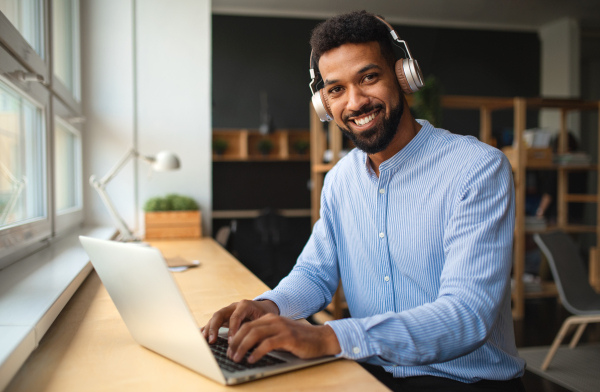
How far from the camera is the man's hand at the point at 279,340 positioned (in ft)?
2.60

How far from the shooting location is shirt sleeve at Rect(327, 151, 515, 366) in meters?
0.86

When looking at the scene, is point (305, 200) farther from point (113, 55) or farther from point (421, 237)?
point (421, 237)

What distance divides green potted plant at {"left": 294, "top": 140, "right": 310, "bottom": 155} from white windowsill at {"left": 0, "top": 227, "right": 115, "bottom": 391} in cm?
503

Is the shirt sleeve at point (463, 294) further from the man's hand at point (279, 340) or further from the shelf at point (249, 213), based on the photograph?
the shelf at point (249, 213)

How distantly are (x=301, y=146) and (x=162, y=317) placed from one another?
611 cm

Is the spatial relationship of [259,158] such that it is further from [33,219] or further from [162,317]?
[162,317]

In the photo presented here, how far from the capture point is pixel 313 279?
1.31 metres

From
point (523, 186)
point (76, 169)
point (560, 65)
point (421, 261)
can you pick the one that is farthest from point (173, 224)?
point (560, 65)

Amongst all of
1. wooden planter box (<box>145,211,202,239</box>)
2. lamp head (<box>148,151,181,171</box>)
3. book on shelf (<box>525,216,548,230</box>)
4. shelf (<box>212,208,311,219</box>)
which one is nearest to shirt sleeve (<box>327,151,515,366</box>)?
lamp head (<box>148,151,181,171</box>)

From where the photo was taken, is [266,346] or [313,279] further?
[313,279]

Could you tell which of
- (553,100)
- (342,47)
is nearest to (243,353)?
(342,47)

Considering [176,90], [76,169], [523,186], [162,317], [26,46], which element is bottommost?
[162,317]

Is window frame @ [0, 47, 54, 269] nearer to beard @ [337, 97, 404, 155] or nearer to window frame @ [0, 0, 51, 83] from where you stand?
window frame @ [0, 0, 51, 83]

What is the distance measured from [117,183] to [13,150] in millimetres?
1311
